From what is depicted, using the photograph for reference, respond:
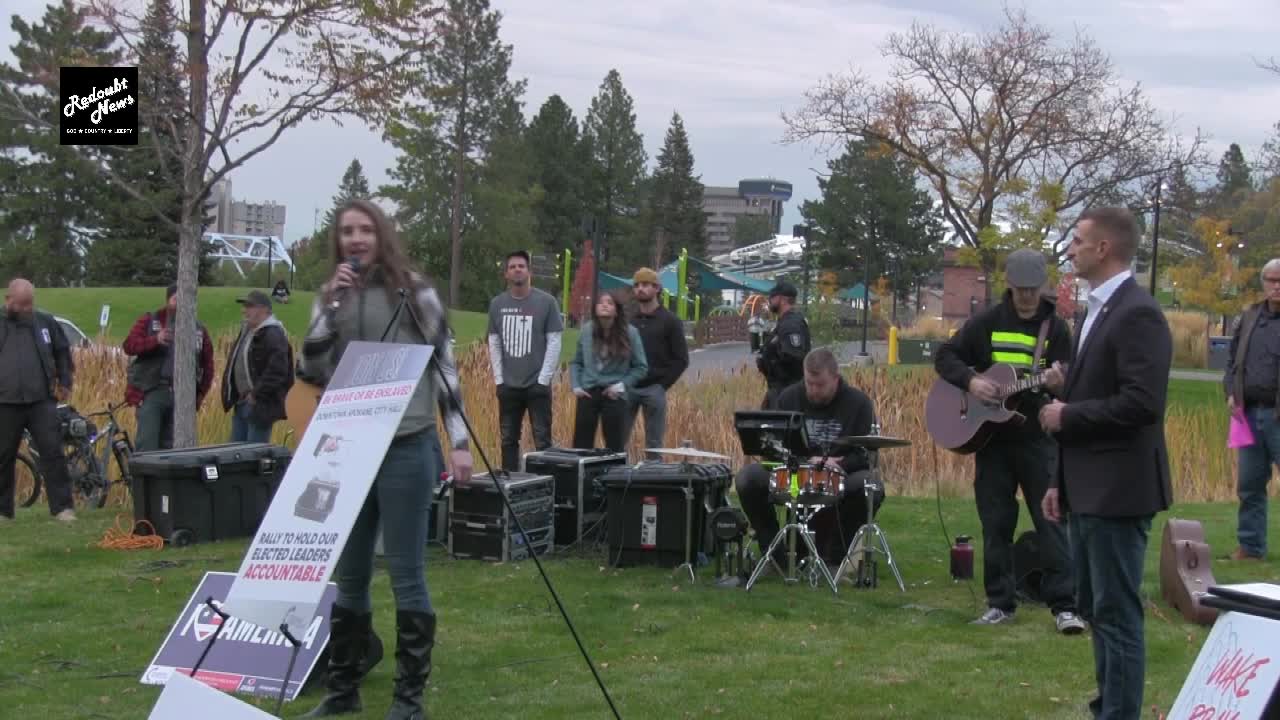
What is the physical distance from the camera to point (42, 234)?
54312 millimetres

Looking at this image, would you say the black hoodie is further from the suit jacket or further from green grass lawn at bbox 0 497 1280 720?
the suit jacket

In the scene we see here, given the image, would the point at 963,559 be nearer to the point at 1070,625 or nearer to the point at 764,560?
the point at 764,560

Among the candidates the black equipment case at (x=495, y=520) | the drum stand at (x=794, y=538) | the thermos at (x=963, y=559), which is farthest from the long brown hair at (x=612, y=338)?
the thermos at (x=963, y=559)

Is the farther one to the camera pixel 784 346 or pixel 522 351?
pixel 522 351

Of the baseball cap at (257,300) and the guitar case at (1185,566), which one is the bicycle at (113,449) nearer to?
the baseball cap at (257,300)

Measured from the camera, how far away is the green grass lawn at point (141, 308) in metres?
36.9

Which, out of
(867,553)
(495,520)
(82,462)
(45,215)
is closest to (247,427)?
(82,462)

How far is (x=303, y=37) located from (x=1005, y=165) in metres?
28.0

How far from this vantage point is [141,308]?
3891 cm

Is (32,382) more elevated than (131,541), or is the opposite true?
(32,382)

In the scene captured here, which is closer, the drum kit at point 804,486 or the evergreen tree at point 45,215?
the drum kit at point 804,486

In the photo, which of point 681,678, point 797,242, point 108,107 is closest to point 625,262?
point 797,242

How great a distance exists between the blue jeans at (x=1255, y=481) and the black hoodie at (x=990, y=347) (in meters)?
2.90

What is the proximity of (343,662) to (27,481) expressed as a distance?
28.7ft
